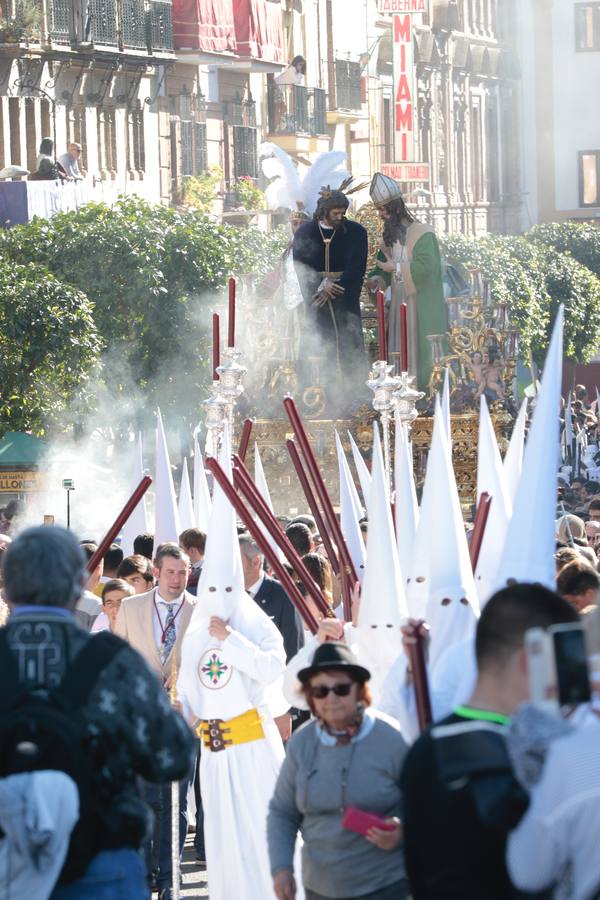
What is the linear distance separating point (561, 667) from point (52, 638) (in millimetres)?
1279

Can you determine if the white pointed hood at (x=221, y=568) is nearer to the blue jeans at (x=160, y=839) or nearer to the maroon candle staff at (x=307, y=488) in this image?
the maroon candle staff at (x=307, y=488)

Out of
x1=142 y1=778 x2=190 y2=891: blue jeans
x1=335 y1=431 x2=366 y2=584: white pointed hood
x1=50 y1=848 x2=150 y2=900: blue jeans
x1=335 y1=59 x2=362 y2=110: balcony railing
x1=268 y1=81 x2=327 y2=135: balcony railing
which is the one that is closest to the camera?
x1=50 y1=848 x2=150 y2=900: blue jeans

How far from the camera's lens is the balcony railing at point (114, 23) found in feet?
144

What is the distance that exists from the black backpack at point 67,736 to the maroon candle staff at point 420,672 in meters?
0.93

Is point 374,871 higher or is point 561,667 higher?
point 561,667

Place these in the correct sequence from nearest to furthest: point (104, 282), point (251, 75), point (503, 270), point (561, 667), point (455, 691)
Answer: point (561, 667) → point (455, 691) → point (104, 282) → point (503, 270) → point (251, 75)

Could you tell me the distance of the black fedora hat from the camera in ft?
21.9

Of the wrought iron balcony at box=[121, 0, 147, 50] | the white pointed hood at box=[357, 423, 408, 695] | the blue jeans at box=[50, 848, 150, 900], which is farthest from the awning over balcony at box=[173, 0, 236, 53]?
the blue jeans at box=[50, 848, 150, 900]

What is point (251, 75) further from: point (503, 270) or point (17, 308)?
point (17, 308)

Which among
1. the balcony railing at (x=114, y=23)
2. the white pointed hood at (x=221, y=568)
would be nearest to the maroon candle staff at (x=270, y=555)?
the white pointed hood at (x=221, y=568)

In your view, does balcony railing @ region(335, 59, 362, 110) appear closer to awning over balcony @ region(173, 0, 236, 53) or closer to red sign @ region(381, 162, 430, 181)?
red sign @ region(381, 162, 430, 181)

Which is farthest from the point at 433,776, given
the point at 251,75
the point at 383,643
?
the point at 251,75

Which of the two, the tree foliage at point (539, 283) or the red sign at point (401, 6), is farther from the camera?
the red sign at point (401, 6)

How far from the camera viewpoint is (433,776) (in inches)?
191
